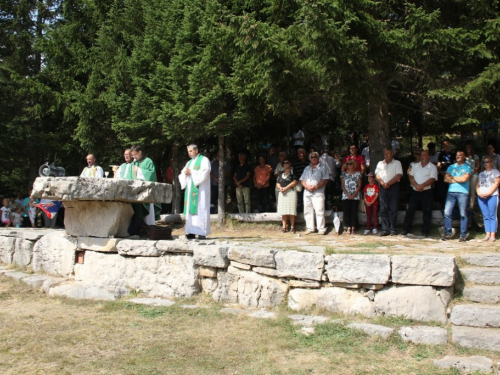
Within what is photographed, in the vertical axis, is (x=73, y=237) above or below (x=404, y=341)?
above

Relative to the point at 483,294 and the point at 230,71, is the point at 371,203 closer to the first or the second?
the point at 483,294

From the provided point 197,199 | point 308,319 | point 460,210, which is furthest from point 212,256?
point 460,210

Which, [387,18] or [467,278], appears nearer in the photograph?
[467,278]

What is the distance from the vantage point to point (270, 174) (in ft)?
34.5

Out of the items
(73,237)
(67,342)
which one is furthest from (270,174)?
(67,342)

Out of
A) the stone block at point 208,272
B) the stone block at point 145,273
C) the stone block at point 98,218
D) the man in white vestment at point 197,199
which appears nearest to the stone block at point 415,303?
the stone block at point 208,272

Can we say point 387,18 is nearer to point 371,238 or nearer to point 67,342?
point 371,238

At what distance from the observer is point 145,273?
656 centimetres

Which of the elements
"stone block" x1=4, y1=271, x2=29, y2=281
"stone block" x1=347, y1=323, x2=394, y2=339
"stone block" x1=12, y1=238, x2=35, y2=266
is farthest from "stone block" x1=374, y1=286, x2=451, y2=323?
"stone block" x1=12, y1=238, x2=35, y2=266

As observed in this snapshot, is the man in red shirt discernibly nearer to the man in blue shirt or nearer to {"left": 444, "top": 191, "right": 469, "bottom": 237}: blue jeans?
the man in blue shirt

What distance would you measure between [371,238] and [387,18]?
4163 mm

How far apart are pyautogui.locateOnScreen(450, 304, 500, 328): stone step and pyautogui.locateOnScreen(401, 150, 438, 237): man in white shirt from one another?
3454 millimetres

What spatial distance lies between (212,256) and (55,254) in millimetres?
2867

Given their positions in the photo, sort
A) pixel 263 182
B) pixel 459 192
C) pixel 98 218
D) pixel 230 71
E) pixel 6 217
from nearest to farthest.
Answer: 1. pixel 98 218
2. pixel 459 192
3. pixel 230 71
4. pixel 263 182
5. pixel 6 217
